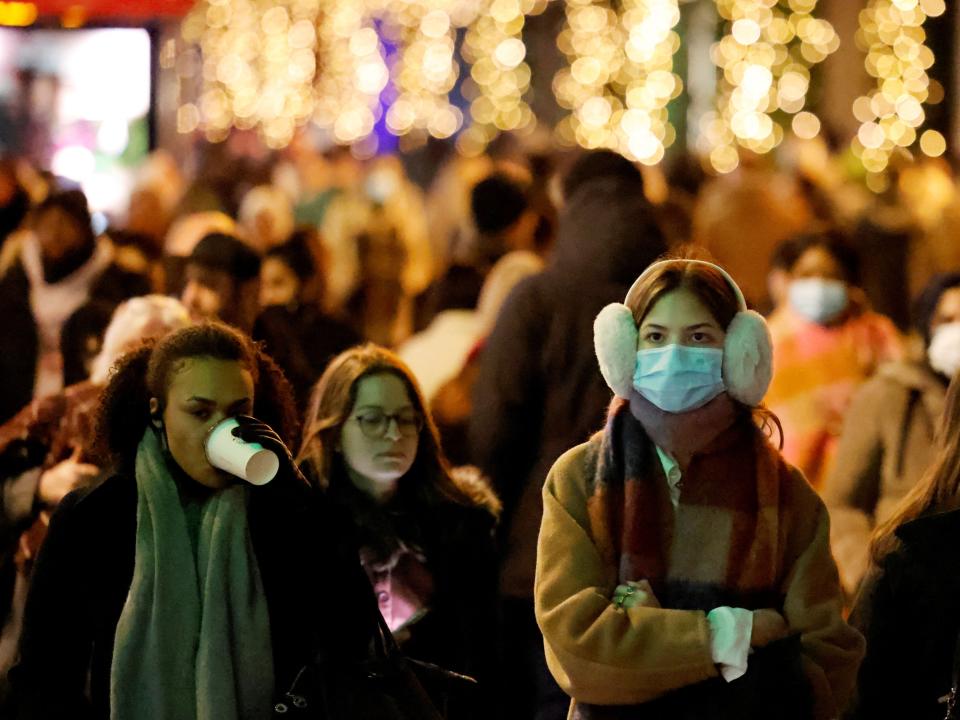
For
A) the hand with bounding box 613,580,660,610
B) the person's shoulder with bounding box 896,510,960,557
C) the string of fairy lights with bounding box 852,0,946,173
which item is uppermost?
the string of fairy lights with bounding box 852,0,946,173

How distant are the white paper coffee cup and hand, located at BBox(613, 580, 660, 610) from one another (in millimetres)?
870

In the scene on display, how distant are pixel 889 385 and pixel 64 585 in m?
3.89

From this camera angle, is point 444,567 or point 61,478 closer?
point 444,567

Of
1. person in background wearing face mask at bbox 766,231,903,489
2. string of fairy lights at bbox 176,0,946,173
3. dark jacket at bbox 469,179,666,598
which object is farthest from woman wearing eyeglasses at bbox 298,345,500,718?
string of fairy lights at bbox 176,0,946,173

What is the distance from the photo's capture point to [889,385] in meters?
8.52

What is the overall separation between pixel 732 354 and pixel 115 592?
5.22 ft

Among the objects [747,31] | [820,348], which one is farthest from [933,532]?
[747,31]

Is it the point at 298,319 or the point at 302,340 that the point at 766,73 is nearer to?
the point at 298,319

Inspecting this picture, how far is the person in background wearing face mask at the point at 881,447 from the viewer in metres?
8.33

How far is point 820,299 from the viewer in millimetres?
9930

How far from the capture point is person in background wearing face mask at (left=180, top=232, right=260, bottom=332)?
29.0ft

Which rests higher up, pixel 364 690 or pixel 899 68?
pixel 899 68

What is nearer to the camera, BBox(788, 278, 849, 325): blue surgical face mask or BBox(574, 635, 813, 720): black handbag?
BBox(574, 635, 813, 720): black handbag

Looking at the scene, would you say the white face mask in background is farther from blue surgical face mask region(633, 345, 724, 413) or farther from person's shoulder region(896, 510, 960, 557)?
blue surgical face mask region(633, 345, 724, 413)
